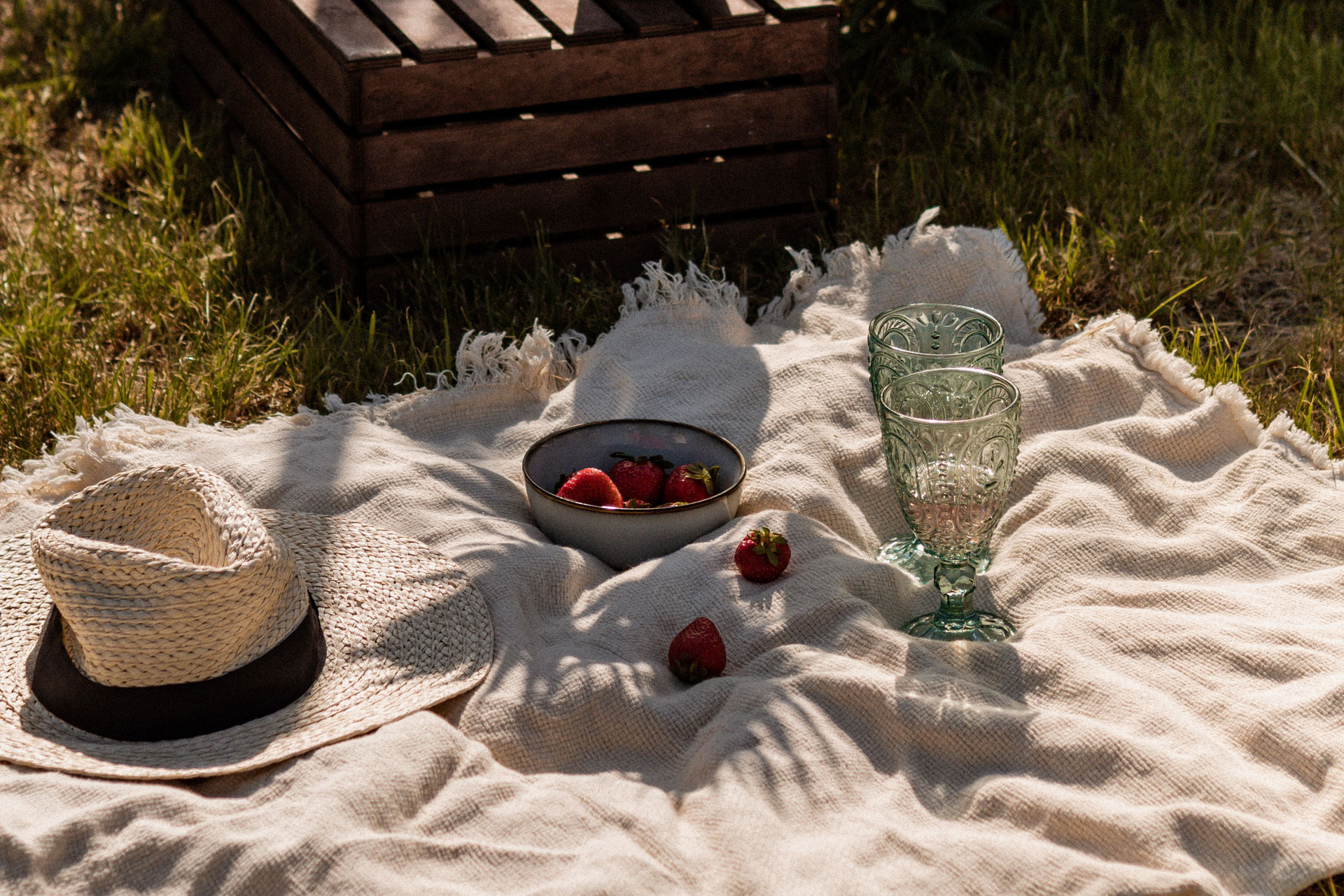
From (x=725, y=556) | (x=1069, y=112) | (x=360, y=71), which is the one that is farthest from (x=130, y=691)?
(x=1069, y=112)

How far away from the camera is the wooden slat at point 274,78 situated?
10.3 ft

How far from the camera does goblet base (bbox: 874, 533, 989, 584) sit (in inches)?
95.0

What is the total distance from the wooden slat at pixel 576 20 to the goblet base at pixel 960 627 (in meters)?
1.64

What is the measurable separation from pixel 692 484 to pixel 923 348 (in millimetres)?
518

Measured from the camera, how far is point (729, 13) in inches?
129

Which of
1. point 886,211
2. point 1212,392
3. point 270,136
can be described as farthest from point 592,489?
point 270,136

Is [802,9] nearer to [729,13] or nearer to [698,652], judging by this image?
[729,13]

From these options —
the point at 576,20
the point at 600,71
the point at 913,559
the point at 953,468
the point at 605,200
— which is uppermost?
the point at 576,20

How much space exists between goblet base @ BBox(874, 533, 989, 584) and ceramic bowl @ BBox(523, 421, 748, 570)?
287mm

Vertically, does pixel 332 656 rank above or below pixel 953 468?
below

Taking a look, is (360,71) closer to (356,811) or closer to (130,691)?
(130,691)

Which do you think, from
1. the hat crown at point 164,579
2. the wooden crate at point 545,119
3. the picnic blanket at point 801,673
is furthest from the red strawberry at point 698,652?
the wooden crate at point 545,119

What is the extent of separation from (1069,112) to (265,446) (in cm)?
254

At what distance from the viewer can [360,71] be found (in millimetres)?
3014
